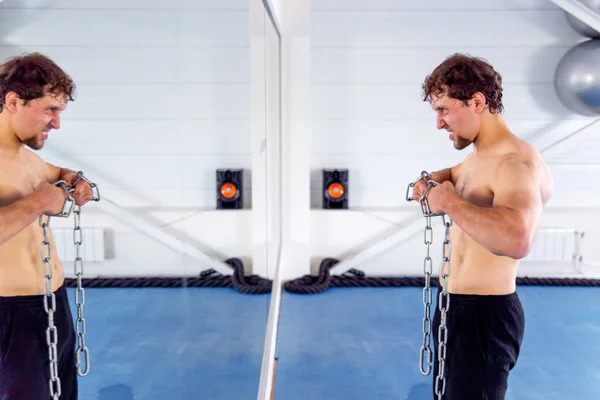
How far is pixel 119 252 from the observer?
675mm

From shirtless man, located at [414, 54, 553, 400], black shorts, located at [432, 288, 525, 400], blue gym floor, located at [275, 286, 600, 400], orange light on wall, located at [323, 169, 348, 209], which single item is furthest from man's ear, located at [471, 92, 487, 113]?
orange light on wall, located at [323, 169, 348, 209]

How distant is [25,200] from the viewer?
1.87 ft

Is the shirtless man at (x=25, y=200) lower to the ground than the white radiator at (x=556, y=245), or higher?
higher

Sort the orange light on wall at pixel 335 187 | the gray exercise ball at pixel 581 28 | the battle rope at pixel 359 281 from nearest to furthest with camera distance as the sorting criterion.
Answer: the gray exercise ball at pixel 581 28, the battle rope at pixel 359 281, the orange light on wall at pixel 335 187

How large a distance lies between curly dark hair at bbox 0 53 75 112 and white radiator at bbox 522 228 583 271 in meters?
4.73

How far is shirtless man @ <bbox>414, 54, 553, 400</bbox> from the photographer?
1.52 metres

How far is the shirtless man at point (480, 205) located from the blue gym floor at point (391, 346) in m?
1.11

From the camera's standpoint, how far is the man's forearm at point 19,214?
546 mm

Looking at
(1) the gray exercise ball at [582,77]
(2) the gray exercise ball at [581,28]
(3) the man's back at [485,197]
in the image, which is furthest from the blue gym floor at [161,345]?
(2) the gray exercise ball at [581,28]

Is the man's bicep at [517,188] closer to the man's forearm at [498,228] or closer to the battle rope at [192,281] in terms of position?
the man's forearm at [498,228]

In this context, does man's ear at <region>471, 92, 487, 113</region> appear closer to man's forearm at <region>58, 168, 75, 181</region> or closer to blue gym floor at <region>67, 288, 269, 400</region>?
blue gym floor at <region>67, 288, 269, 400</region>

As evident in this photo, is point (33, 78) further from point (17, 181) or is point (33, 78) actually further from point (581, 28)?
point (581, 28)

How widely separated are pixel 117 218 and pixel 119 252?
4cm

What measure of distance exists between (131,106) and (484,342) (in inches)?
56.4
